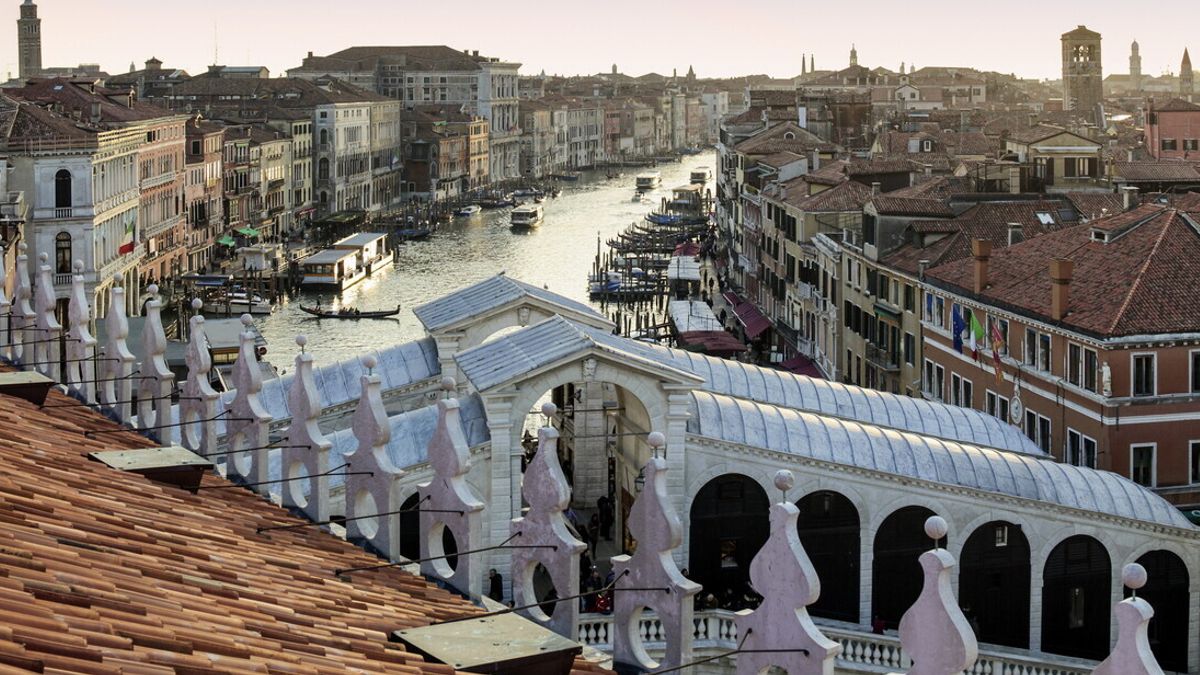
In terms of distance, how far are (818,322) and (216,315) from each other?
17.0 meters

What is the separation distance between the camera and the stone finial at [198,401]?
318 inches

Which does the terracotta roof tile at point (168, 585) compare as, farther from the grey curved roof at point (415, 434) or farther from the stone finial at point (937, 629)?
the grey curved roof at point (415, 434)

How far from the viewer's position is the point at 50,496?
18.1 feet

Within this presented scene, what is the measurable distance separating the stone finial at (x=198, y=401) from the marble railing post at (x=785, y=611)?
3.79 meters

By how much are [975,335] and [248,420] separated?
655 inches

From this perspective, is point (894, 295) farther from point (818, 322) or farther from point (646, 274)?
point (646, 274)

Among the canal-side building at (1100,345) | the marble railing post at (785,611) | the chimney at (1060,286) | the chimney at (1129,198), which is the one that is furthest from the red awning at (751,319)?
the marble railing post at (785,611)

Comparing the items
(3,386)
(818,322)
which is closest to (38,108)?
(818,322)

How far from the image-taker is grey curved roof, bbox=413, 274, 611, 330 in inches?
711

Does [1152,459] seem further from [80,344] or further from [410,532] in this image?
[80,344]

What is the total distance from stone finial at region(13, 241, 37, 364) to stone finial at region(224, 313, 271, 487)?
1.97 m

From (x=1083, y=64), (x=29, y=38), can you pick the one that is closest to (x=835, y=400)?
(x=29, y=38)

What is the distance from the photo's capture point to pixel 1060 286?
20.9m

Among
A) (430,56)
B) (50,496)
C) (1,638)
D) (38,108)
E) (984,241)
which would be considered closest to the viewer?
(1,638)
